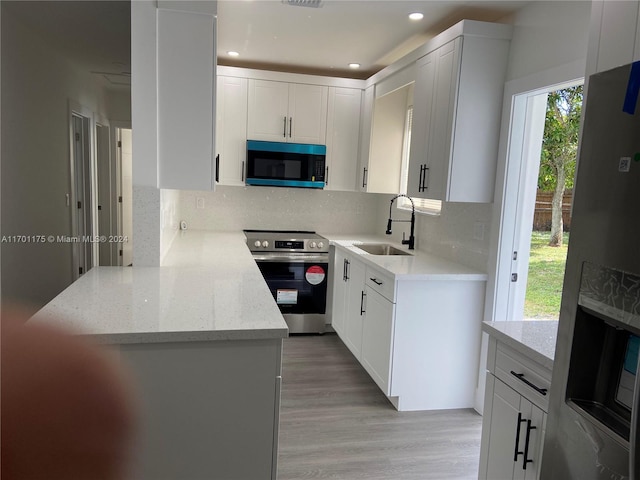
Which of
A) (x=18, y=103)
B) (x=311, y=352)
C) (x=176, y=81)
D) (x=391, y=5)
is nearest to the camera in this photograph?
(x=176, y=81)

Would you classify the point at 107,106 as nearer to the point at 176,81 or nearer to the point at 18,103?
the point at 18,103

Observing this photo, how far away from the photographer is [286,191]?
4457mm

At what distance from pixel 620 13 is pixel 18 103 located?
3383mm

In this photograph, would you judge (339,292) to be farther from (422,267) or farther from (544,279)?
(544,279)

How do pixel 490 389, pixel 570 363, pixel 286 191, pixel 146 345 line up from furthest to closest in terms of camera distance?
pixel 286 191 → pixel 490 389 → pixel 146 345 → pixel 570 363

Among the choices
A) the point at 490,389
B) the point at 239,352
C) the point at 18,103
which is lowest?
the point at 490,389

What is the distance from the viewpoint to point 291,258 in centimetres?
392

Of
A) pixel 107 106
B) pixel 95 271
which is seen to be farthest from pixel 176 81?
pixel 107 106

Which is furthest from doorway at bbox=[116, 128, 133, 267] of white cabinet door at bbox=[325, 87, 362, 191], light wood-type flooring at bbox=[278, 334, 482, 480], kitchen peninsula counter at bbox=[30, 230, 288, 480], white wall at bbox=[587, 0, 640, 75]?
white wall at bbox=[587, 0, 640, 75]

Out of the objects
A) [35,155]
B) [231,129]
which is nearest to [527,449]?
[231,129]

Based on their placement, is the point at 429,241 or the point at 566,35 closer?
the point at 566,35

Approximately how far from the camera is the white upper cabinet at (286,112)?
396 cm

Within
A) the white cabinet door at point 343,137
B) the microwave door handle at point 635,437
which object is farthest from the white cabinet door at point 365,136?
the microwave door handle at point 635,437

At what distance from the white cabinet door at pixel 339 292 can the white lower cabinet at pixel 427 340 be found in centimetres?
82
